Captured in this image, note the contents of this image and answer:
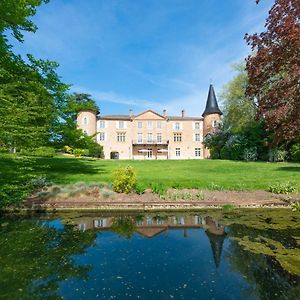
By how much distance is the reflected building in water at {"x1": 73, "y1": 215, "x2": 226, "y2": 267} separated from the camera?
7.73m

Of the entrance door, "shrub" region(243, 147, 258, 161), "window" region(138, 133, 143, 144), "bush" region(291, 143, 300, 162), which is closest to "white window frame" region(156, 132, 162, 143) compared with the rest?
the entrance door

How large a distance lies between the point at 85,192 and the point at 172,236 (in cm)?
544

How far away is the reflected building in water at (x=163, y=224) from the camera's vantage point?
25.4 feet

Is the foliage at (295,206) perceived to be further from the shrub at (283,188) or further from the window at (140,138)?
the window at (140,138)

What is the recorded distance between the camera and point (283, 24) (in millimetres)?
8203

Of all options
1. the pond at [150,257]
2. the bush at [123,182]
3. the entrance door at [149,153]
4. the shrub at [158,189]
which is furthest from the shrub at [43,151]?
the entrance door at [149,153]

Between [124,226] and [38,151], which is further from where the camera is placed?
[38,151]

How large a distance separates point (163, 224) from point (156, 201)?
2284 mm

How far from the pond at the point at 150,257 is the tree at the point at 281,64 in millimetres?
3333

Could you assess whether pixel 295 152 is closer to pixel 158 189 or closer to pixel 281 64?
pixel 158 189

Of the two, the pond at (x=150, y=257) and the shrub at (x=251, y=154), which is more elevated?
the shrub at (x=251, y=154)

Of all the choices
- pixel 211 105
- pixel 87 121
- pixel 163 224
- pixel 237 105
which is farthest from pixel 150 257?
pixel 211 105

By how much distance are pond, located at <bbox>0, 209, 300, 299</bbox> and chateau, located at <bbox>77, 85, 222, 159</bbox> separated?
4774 centimetres

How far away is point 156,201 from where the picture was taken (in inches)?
432
